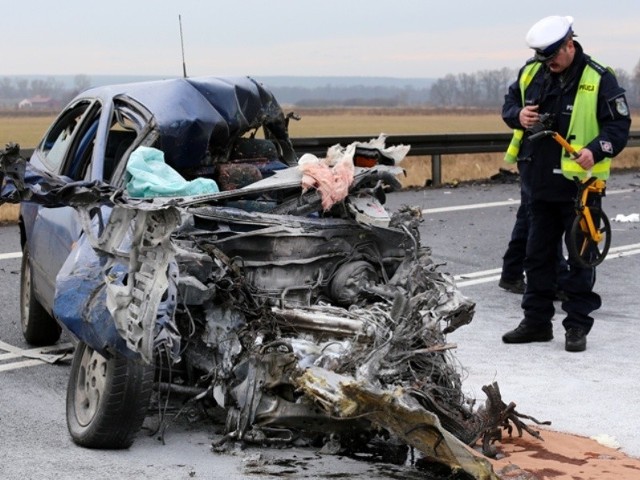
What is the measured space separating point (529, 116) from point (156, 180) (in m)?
2.99

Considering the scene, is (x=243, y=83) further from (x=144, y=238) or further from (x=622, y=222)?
(x=622, y=222)

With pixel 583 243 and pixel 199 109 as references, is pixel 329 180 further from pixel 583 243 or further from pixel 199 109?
pixel 583 243

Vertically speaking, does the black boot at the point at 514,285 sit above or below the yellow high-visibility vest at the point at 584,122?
below

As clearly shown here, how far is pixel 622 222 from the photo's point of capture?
1558 cm

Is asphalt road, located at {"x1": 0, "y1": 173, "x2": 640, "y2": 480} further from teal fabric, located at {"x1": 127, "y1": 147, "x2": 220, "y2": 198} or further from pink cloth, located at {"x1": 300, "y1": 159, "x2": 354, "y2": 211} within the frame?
teal fabric, located at {"x1": 127, "y1": 147, "x2": 220, "y2": 198}

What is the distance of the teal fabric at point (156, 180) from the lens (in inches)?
271

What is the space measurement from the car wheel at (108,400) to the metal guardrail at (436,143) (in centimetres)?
1116

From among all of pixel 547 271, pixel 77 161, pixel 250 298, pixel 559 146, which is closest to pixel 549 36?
pixel 559 146

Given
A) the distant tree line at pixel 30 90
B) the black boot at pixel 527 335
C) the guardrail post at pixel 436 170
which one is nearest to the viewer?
the black boot at pixel 527 335

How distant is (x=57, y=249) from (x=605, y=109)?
3766 mm

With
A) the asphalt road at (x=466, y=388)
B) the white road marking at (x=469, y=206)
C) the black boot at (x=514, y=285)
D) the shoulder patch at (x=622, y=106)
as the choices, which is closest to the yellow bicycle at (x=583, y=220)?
the shoulder patch at (x=622, y=106)

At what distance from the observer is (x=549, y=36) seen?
329 inches

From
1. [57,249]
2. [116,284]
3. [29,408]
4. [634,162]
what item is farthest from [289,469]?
[634,162]

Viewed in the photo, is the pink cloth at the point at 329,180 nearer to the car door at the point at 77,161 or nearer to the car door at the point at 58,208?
the car door at the point at 77,161
